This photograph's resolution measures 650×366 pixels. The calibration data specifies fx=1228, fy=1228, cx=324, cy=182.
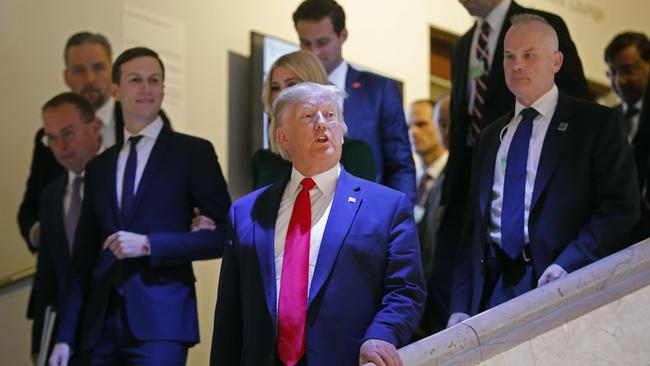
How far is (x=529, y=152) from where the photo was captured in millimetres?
5059

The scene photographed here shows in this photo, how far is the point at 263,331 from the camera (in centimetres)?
434

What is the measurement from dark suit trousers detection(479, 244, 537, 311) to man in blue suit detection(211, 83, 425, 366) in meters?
0.67

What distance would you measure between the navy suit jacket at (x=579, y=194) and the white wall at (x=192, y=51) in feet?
7.44

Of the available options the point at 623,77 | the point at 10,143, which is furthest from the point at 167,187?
the point at 623,77

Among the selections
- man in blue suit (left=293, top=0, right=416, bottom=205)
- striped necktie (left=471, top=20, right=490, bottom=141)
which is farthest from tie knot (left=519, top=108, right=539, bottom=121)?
man in blue suit (left=293, top=0, right=416, bottom=205)

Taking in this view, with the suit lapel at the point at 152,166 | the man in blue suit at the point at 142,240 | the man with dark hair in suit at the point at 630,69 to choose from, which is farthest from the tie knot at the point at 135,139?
the man with dark hair in suit at the point at 630,69

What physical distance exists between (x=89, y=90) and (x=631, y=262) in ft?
11.5

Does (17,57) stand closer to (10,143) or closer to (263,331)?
(10,143)

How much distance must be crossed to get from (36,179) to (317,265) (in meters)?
2.97

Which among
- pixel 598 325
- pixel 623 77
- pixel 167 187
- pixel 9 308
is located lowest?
pixel 9 308

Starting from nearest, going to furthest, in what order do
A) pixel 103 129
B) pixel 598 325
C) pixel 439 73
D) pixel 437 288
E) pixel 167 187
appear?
pixel 598 325
pixel 167 187
pixel 437 288
pixel 103 129
pixel 439 73

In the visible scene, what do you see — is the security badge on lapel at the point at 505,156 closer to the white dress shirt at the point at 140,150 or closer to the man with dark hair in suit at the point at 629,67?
the white dress shirt at the point at 140,150

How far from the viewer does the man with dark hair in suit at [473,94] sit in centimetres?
581

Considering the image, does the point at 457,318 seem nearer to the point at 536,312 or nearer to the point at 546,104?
the point at 536,312
